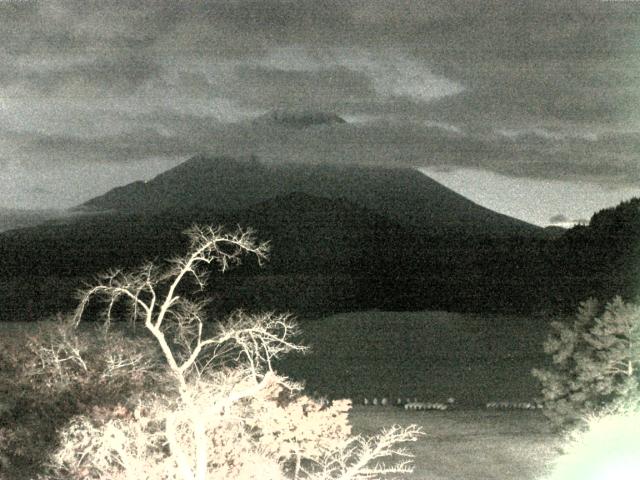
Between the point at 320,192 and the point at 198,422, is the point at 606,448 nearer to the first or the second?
the point at 198,422

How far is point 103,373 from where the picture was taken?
1452 cm

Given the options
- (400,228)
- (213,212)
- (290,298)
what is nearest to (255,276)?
(290,298)

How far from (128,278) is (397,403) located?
1764 cm

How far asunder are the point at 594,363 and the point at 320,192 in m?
103

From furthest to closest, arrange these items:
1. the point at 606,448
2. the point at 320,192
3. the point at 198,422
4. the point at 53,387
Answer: the point at 320,192
the point at 606,448
the point at 53,387
the point at 198,422

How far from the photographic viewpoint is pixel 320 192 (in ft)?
398

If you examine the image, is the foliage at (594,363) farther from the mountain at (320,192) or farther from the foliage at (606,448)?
the mountain at (320,192)

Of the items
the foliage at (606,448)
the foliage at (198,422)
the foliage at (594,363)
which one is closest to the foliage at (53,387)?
the foliage at (198,422)

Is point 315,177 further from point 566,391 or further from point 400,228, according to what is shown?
point 566,391

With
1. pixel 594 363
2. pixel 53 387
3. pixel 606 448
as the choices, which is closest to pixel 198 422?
pixel 53 387

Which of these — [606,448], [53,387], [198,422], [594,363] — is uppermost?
[198,422]

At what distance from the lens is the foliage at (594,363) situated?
17844 millimetres

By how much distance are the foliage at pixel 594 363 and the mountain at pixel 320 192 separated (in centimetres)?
6771

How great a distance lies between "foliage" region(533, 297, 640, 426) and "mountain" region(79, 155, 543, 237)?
2666 inches
